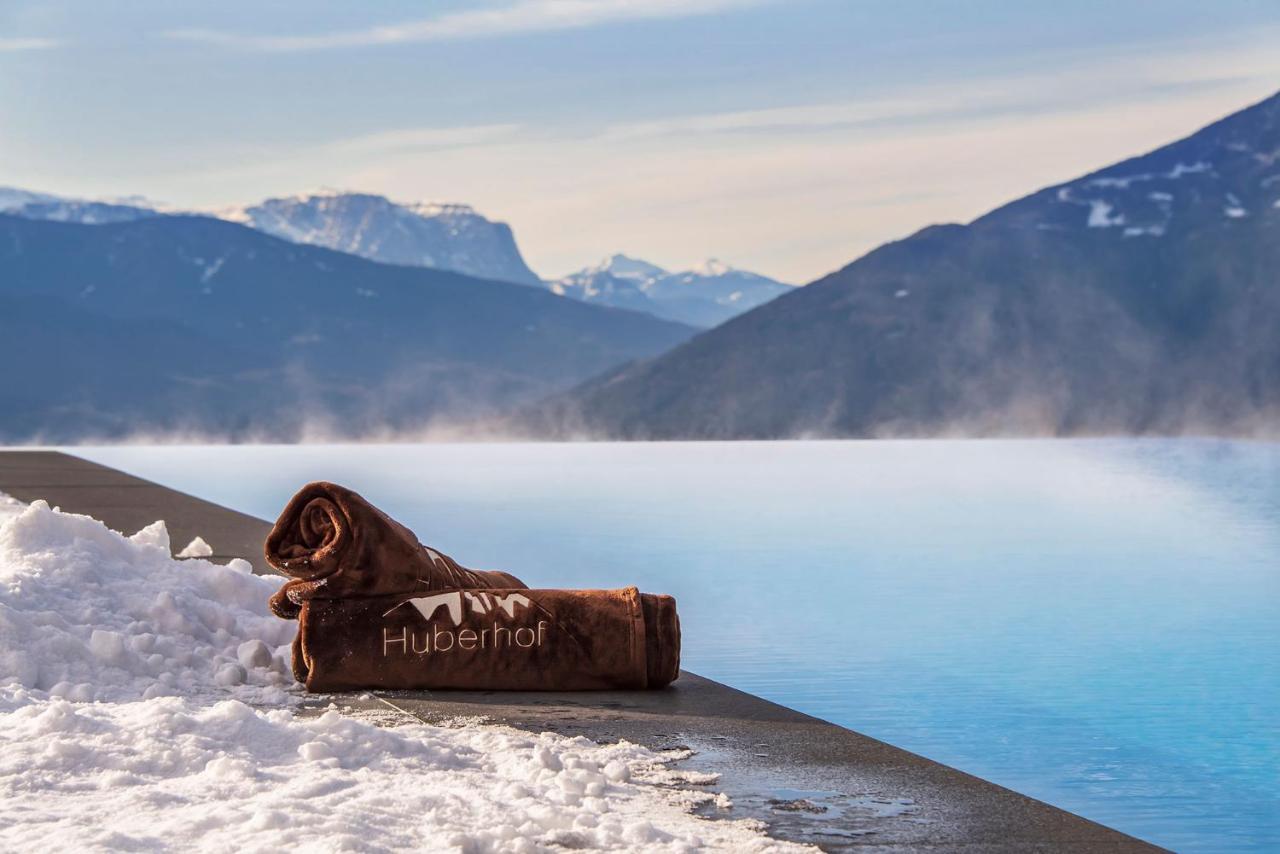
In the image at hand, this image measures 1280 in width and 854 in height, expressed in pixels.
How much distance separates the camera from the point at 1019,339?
10975cm

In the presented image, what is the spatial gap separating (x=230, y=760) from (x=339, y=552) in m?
1.50

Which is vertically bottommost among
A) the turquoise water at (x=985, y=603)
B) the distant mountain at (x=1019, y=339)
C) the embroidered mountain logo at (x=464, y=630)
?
the turquoise water at (x=985, y=603)

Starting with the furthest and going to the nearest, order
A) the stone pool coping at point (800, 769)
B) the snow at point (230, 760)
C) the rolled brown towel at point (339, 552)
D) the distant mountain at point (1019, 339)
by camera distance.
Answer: the distant mountain at point (1019, 339), the rolled brown towel at point (339, 552), the stone pool coping at point (800, 769), the snow at point (230, 760)

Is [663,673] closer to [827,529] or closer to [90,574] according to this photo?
[90,574]

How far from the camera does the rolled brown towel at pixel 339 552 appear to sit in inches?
216

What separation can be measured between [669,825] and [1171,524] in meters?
18.7

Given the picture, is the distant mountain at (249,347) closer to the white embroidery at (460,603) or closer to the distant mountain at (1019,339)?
the distant mountain at (1019,339)

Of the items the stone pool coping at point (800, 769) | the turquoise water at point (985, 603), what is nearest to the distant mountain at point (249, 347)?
the turquoise water at point (985, 603)

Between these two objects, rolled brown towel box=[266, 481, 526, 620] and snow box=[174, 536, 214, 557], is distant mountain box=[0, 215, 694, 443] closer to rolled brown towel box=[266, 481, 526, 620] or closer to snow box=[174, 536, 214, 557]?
snow box=[174, 536, 214, 557]

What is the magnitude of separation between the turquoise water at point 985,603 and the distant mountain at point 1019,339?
233ft

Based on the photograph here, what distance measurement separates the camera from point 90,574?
5.94m

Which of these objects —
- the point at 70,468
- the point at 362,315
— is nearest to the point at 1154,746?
the point at 70,468

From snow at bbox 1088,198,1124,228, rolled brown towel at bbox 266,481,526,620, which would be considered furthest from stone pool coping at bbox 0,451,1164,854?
snow at bbox 1088,198,1124,228

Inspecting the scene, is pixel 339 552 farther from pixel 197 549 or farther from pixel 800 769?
pixel 197 549
